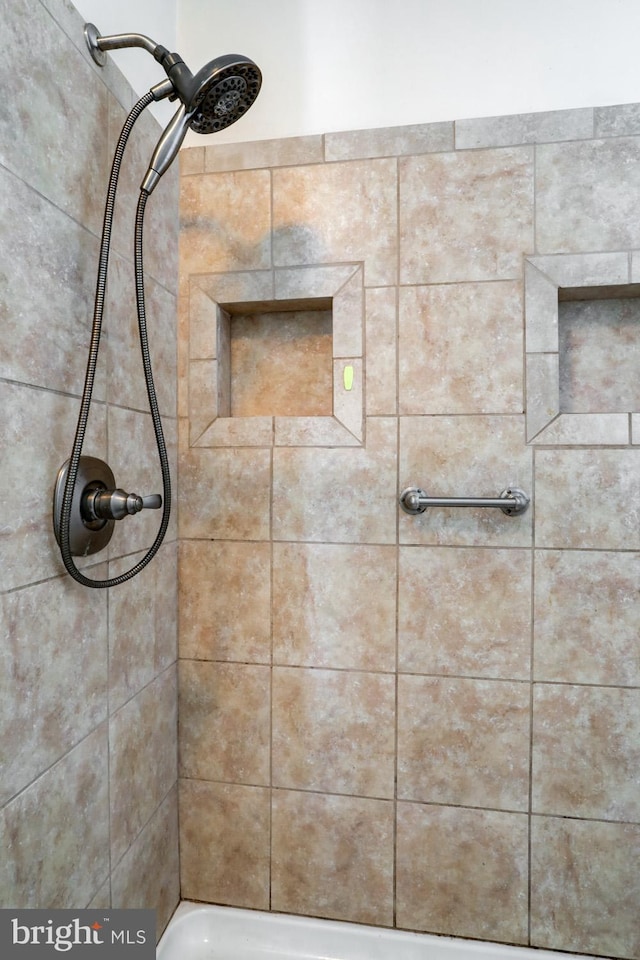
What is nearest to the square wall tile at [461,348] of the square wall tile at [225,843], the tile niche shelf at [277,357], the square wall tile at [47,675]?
the tile niche shelf at [277,357]

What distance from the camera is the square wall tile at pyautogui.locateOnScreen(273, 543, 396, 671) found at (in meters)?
1.25

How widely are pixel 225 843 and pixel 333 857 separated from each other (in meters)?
0.28

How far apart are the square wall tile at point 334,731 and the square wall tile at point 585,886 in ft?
1.29

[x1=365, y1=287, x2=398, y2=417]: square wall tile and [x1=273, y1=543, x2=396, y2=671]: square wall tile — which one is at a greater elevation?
[x1=365, y1=287, x2=398, y2=417]: square wall tile

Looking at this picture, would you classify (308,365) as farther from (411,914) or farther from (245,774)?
(411,914)

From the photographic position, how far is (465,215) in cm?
121

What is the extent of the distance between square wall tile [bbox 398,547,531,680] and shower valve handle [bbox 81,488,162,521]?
64cm

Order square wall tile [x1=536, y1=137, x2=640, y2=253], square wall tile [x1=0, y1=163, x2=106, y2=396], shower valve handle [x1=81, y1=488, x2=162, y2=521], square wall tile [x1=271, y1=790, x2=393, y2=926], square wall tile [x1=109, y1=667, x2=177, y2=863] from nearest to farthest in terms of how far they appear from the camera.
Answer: square wall tile [x1=0, y1=163, x2=106, y2=396] → shower valve handle [x1=81, y1=488, x2=162, y2=521] → square wall tile [x1=109, y1=667, x2=177, y2=863] → square wall tile [x1=536, y1=137, x2=640, y2=253] → square wall tile [x1=271, y1=790, x2=393, y2=926]

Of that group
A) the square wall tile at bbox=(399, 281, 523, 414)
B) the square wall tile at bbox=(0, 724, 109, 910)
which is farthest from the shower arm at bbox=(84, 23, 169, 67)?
the square wall tile at bbox=(0, 724, 109, 910)

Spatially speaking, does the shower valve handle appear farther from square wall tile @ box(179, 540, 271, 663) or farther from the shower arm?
the shower arm

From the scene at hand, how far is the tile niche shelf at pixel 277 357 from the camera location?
4.11 ft

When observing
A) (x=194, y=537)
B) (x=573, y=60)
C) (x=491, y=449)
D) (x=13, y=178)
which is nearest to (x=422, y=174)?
(x=573, y=60)

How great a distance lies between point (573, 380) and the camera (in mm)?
1240

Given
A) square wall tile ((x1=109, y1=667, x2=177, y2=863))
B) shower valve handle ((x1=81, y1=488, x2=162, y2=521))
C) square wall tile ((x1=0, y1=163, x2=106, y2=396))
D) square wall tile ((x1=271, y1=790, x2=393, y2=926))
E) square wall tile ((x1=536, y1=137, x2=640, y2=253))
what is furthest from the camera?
square wall tile ((x1=271, y1=790, x2=393, y2=926))
